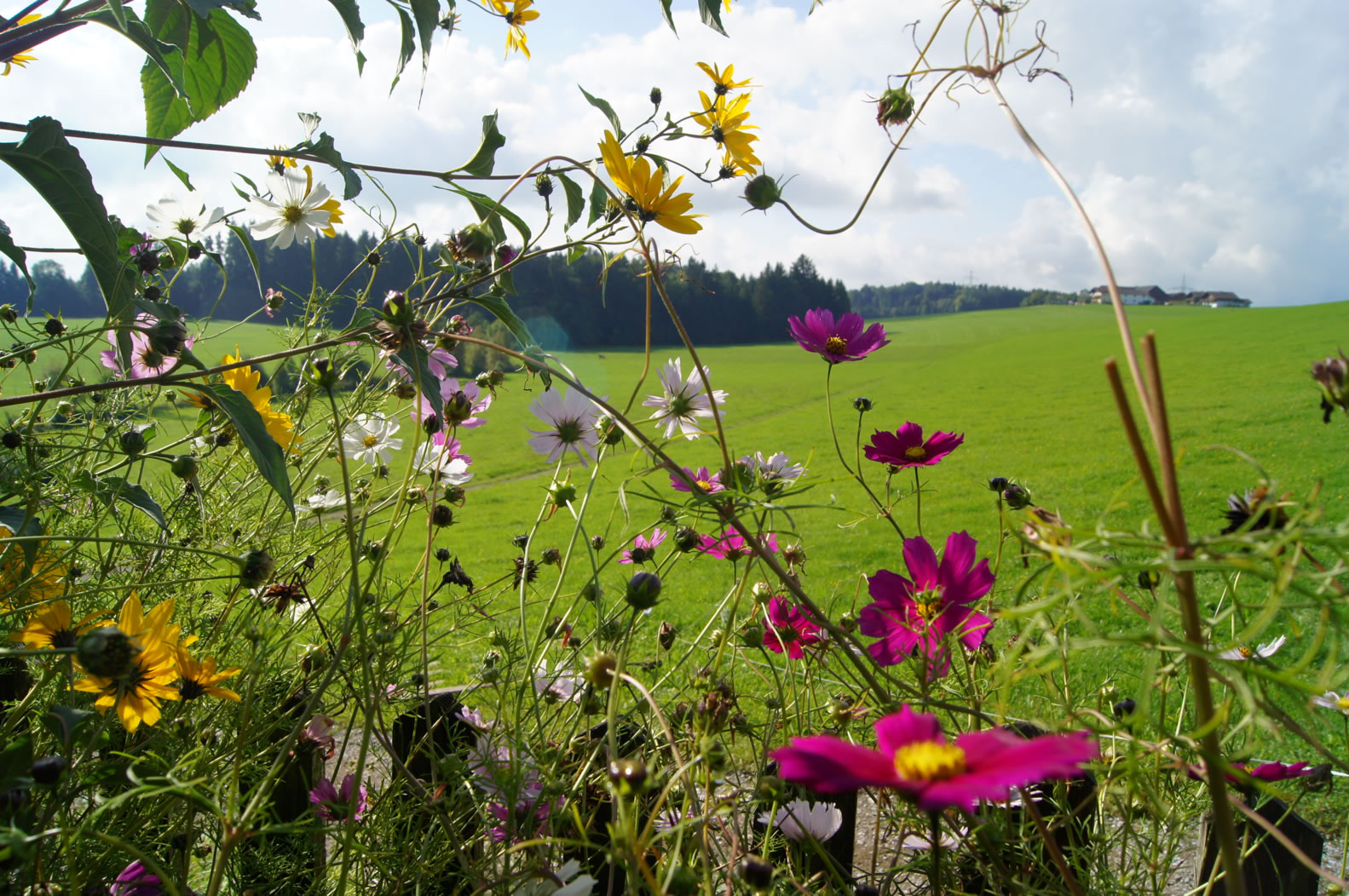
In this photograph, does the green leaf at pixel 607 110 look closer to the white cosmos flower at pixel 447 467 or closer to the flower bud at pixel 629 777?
the white cosmos flower at pixel 447 467

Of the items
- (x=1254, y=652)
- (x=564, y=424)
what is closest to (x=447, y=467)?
(x=564, y=424)

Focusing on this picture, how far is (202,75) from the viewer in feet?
1.78

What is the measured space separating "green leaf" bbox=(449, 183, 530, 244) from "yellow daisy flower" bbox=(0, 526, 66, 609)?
33 centimetres

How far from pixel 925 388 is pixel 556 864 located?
45.9ft

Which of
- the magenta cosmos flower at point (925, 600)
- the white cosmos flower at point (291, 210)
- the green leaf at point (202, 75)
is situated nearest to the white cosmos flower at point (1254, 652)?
the magenta cosmos flower at point (925, 600)

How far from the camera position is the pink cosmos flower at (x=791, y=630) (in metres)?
0.52

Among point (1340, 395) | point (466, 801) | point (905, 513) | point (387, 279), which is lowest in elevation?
point (905, 513)

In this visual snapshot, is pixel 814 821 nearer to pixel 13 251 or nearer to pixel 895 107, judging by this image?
pixel 895 107

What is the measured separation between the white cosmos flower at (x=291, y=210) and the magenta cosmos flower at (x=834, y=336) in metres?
0.47

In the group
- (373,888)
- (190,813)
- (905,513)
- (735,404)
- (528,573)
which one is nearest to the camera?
(190,813)

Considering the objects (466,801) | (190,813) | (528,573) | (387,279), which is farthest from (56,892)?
(387,279)

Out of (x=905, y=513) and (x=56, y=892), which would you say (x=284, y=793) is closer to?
(x=56, y=892)

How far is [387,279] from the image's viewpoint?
5.08ft

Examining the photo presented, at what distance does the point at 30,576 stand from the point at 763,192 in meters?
0.51
